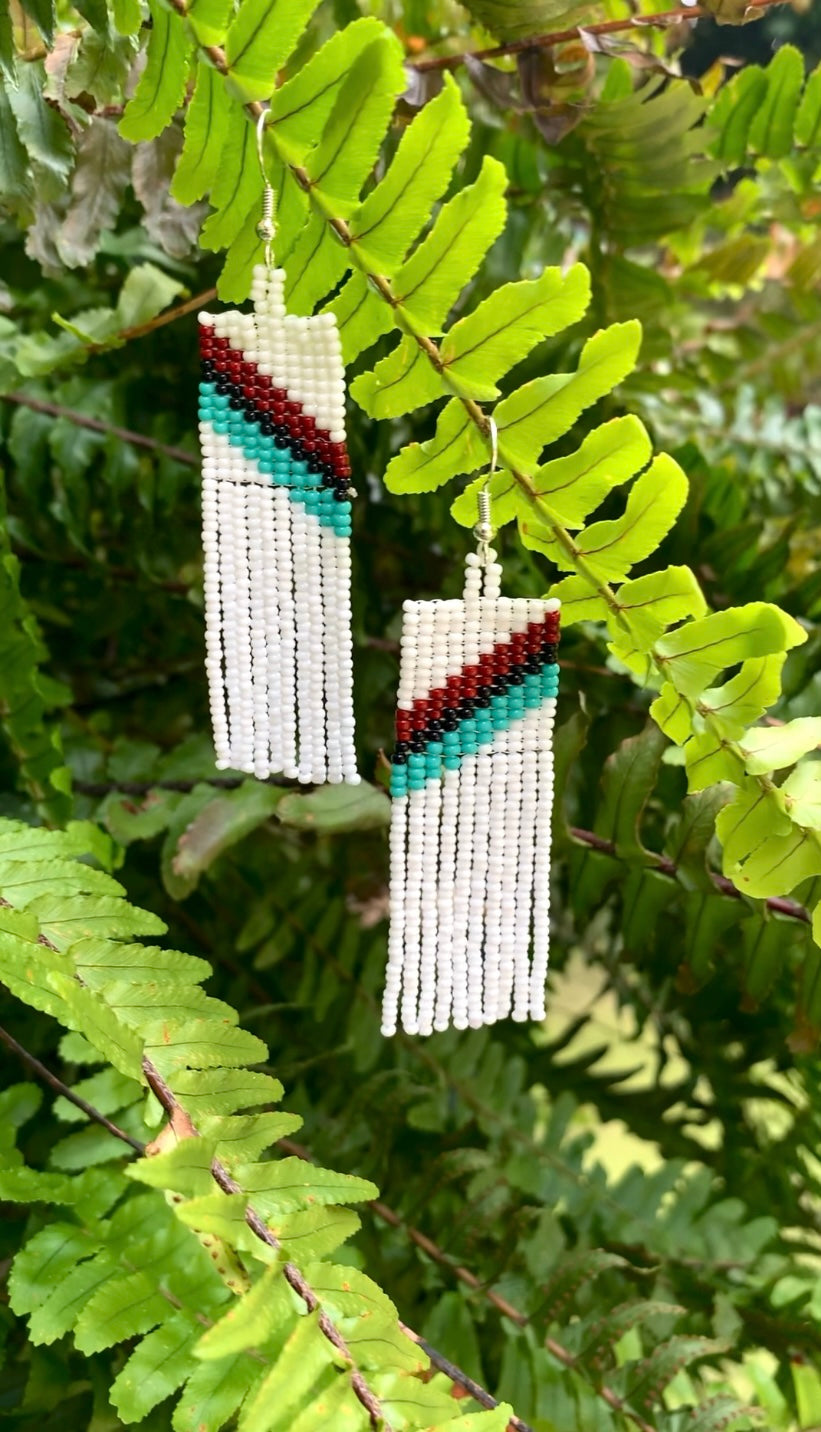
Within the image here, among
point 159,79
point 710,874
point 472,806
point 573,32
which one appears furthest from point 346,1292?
point 573,32

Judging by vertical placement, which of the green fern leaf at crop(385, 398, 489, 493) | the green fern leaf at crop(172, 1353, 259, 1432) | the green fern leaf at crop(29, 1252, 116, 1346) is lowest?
the green fern leaf at crop(29, 1252, 116, 1346)

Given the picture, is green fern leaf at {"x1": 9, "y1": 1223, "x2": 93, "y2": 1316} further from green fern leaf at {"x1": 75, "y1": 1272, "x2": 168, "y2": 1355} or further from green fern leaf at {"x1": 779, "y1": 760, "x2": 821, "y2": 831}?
green fern leaf at {"x1": 779, "y1": 760, "x2": 821, "y2": 831}

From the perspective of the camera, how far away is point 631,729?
0.90 m

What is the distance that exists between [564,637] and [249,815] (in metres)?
0.30

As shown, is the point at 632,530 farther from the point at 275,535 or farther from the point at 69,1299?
the point at 69,1299

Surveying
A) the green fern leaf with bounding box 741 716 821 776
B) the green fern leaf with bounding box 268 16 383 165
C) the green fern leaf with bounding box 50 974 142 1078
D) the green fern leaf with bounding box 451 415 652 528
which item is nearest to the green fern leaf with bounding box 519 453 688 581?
the green fern leaf with bounding box 451 415 652 528

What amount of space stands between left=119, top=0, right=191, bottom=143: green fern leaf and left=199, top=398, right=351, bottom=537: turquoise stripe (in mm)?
125

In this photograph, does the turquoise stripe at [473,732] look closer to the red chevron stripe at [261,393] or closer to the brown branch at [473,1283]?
the red chevron stripe at [261,393]

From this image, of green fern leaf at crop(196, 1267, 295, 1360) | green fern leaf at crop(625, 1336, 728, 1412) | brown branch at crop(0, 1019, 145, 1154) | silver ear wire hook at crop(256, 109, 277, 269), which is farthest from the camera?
green fern leaf at crop(625, 1336, 728, 1412)

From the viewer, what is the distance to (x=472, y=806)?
611 millimetres

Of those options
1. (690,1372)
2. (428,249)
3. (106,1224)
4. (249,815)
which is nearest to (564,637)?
(249,815)

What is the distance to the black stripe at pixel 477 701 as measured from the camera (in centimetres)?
59

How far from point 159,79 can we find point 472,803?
39cm

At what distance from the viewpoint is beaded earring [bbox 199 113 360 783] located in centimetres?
56
